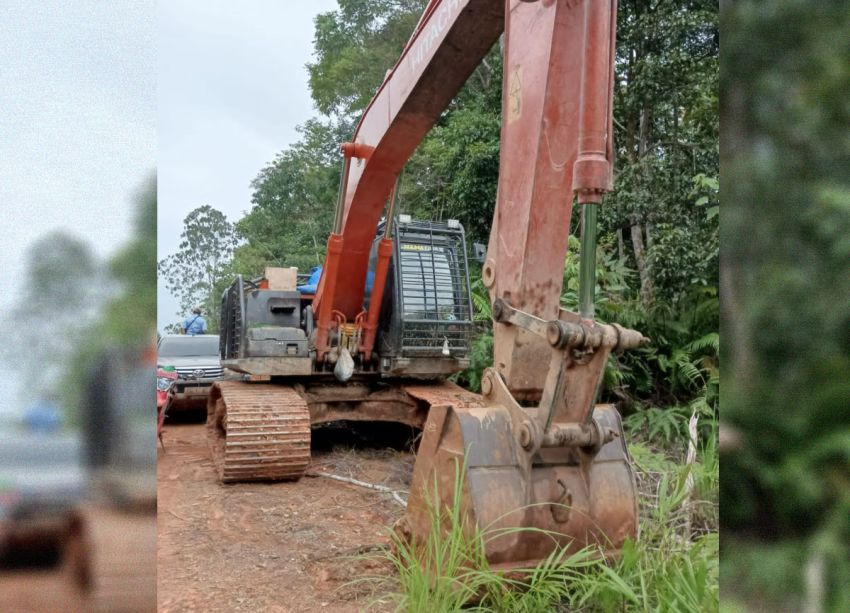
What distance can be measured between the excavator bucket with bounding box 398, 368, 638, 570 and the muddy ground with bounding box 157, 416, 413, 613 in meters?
0.52

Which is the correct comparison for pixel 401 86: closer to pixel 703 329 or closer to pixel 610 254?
pixel 703 329

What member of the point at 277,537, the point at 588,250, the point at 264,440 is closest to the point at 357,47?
the point at 264,440

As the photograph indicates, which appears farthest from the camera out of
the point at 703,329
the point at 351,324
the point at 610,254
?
the point at 610,254

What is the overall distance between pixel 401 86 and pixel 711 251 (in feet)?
13.2

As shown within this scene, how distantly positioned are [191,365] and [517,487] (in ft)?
23.6

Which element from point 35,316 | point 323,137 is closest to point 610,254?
point 35,316

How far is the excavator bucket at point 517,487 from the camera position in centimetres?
280

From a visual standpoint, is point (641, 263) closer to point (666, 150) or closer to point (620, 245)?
point (620, 245)

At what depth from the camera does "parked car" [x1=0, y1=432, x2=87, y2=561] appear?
46 cm

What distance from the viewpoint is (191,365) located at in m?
9.12

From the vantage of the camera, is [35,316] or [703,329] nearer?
[35,316]

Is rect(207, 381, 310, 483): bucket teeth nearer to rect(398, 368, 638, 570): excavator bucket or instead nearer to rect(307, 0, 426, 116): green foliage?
rect(398, 368, 638, 570): excavator bucket

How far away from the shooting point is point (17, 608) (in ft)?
1.51

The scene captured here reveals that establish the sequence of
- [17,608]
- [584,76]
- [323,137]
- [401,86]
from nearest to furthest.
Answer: [17,608] → [584,76] → [401,86] → [323,137]
